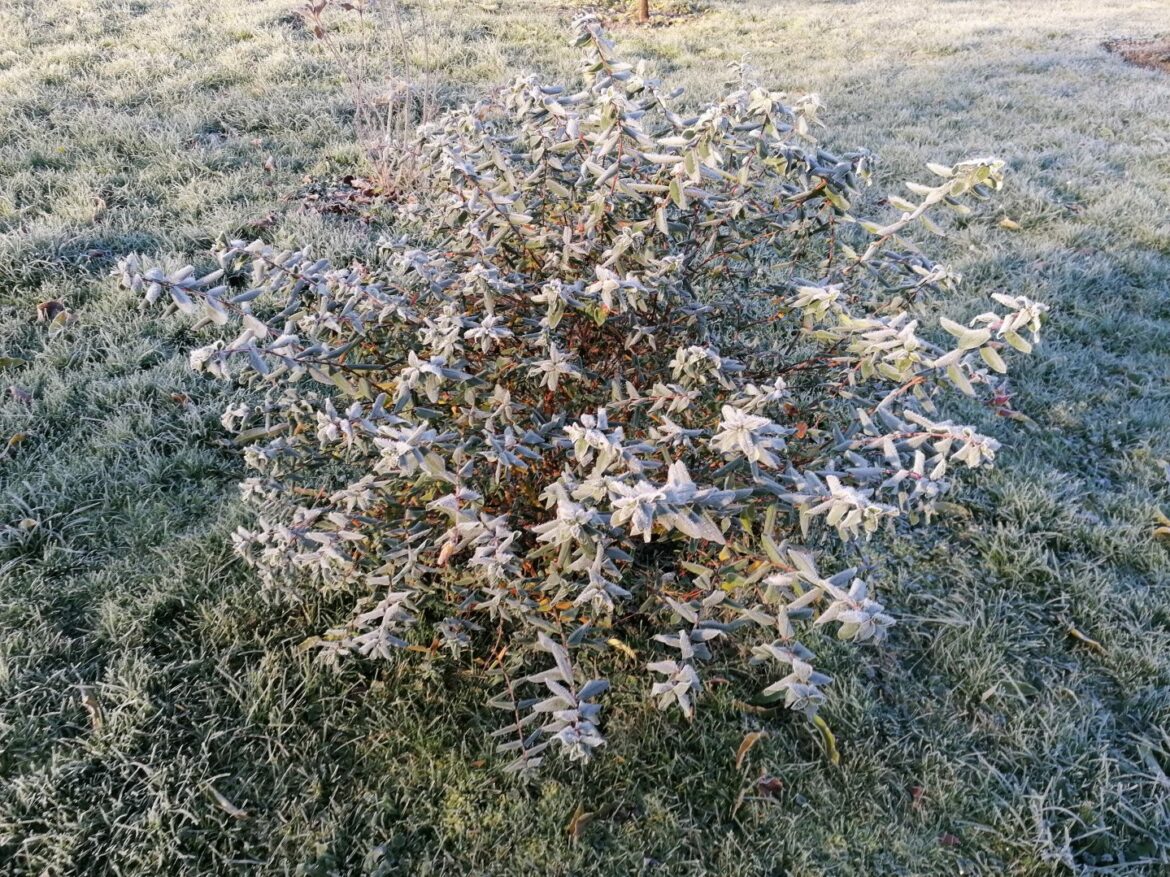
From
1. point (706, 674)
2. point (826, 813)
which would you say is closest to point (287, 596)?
point (706, 674)

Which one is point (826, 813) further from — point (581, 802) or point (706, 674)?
point (581, 802)

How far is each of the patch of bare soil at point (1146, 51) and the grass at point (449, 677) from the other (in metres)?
7.17

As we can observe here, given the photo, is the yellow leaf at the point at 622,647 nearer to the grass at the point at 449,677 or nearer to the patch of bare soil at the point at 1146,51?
the grass at the point at 449,677

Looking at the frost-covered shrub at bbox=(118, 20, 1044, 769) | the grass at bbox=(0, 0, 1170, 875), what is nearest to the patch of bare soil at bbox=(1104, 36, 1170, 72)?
the grass at bbox=(0, 0, 1170, 875)

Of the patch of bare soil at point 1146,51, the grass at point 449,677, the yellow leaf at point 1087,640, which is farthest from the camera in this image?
the patch of bare soil at point 1146,51

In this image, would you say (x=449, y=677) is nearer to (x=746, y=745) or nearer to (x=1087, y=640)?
(x=746, y=745)

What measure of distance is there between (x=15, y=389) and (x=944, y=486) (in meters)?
3.60

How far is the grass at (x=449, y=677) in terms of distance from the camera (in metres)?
2.12

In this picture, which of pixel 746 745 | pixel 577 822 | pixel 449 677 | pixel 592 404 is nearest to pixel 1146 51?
pixel 592 404

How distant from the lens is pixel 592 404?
2.37 m

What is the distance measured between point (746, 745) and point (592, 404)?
1098mm

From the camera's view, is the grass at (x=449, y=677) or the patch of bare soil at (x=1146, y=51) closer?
the grass at (x=449, y=677)

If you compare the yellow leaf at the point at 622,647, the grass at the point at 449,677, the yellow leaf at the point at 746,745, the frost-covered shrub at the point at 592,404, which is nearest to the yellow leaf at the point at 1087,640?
the grass at the point at 449,677

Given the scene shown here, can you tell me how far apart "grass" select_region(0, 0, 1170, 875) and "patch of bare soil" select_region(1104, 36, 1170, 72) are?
7.17 m
